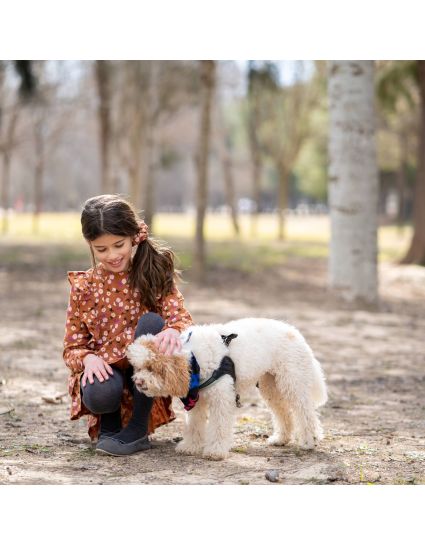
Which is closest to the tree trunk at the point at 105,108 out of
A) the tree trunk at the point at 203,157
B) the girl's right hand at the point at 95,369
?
the tree trunk at the point at 203,157

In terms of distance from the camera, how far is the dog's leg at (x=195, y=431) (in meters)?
4.34

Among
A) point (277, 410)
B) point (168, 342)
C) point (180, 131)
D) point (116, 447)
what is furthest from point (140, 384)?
point (180, 131)

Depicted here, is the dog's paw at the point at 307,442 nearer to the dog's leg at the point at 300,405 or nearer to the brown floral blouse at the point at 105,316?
the dog's leg at the point at 300,405

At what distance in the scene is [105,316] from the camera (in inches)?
179

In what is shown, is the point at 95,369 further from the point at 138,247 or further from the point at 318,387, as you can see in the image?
the point at 318,387

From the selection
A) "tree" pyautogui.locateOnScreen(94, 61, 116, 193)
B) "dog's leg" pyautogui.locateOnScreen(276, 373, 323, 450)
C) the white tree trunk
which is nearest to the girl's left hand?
"dog's leg" pyautogui.locateOnScreen(276, 373, 323, 450)

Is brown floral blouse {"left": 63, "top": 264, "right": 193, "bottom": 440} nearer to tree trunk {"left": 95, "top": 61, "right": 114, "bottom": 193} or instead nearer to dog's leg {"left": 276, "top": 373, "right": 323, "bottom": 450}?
dog's leg {"left": 276, "top": 373, "right": 323, "bottom": 450}

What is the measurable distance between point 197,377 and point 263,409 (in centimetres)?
167

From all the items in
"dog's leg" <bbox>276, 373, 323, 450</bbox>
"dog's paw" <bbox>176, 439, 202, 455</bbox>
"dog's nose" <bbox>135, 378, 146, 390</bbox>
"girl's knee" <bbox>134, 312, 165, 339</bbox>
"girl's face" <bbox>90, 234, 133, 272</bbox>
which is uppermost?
"girl's face" <bbox>90, 234, 133, 272</bbox>

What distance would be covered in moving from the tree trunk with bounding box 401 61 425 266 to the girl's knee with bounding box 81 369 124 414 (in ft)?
41.8

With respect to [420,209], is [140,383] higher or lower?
lower

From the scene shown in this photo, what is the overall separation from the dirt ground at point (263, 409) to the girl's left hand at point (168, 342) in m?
0.57

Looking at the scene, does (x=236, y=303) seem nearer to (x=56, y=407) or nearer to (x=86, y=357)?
(x=56, y=407)

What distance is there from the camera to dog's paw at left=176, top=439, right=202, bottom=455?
4344 mm
